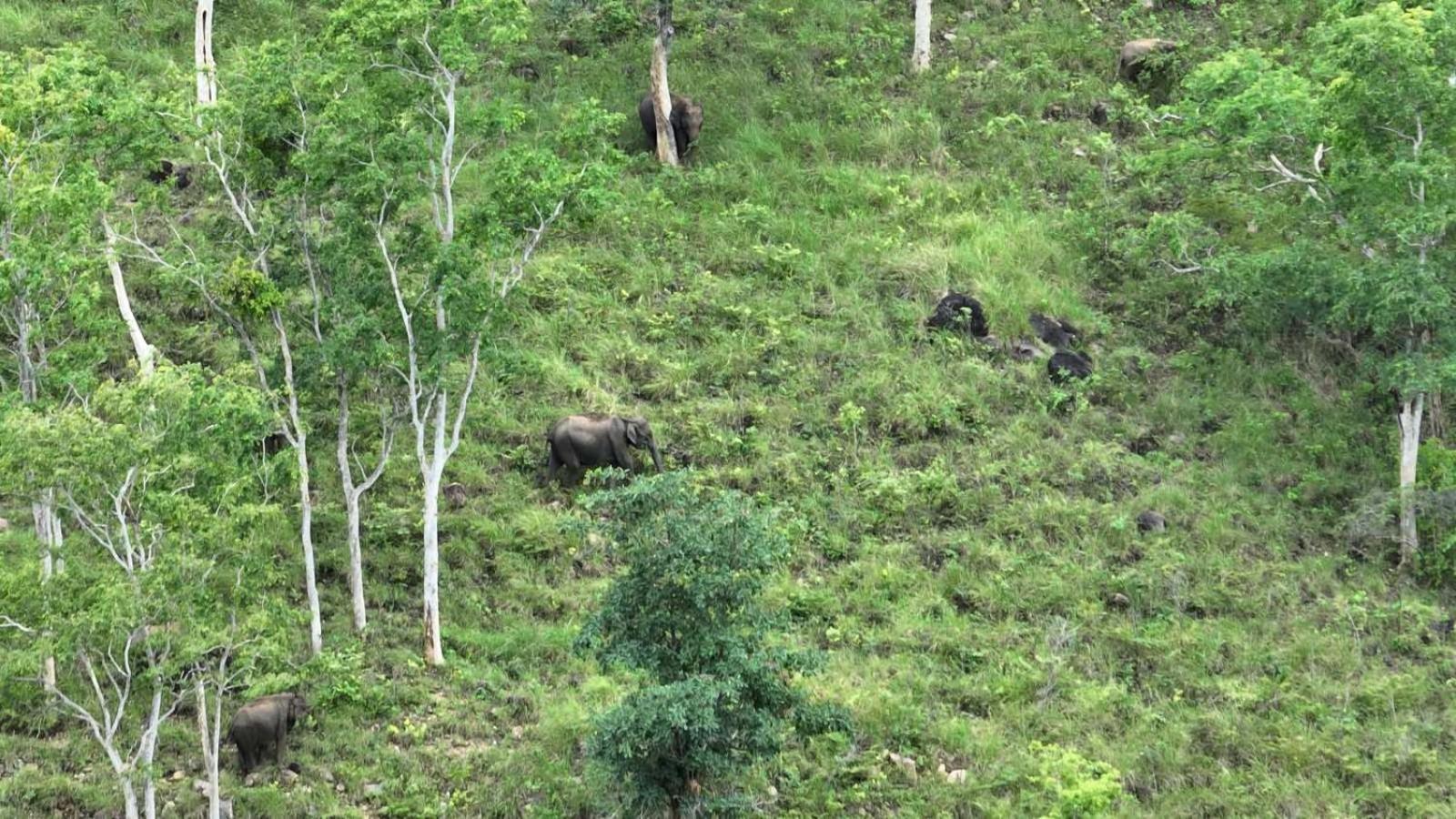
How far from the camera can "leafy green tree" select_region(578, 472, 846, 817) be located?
14523 mm

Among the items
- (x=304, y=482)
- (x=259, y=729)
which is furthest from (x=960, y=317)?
(x=259, y=729)

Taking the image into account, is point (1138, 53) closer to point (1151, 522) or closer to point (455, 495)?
point (1151, 522)

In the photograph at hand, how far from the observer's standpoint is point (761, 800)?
16.4 meters

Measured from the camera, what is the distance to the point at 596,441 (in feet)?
71.3

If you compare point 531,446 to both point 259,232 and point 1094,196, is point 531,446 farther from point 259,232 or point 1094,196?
point 1094,196

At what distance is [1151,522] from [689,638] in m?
8.89

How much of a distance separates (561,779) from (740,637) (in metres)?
3.27

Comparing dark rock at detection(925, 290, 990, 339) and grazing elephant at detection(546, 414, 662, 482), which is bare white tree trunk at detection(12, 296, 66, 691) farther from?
dark rock at detection(925, 290, 990, 339)

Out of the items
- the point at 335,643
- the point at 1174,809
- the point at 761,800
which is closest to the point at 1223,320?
the point at 1174,809

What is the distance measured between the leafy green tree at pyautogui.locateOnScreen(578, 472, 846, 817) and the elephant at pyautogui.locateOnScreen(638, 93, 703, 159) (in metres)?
14.9

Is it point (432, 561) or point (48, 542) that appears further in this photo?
point (432, 561)

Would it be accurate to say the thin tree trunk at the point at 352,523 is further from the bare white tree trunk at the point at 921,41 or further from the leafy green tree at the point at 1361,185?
the bare white tree trunk at the point at 921,41

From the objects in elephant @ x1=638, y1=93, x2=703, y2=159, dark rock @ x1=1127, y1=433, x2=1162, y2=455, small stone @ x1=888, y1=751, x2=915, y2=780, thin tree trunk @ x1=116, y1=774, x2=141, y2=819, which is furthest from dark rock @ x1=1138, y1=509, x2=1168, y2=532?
thin tree trunk @ x1=116, y1=774, x2=141, y2=819

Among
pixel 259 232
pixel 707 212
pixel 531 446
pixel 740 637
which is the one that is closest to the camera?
pixel 740 637
